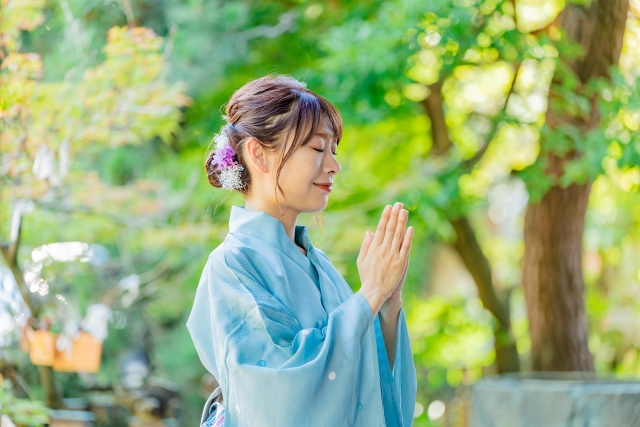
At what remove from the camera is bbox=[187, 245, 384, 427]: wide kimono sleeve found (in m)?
1.33

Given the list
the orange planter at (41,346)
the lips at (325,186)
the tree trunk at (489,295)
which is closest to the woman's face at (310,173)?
the lips at (325,186)

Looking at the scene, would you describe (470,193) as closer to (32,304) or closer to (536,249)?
(536,249)

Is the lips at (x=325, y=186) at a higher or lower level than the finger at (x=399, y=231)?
higher

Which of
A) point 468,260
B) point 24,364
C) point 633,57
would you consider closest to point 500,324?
point 468,260

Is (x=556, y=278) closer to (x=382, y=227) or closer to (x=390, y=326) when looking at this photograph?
(x=390, y=326)

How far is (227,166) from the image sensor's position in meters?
1.61

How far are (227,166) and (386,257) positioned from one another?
406 mm

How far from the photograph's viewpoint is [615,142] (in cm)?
334

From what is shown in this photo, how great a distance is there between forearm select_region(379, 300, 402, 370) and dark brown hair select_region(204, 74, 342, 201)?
0.34 metres

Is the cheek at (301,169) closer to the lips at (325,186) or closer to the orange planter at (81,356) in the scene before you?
the lips at (325,186)

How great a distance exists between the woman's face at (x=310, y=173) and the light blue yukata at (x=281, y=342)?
76mm

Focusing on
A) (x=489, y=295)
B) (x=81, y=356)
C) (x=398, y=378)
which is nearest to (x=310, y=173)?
(x=398, y=378)

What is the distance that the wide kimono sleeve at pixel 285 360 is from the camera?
1.33 m

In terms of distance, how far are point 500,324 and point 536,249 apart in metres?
0.75
